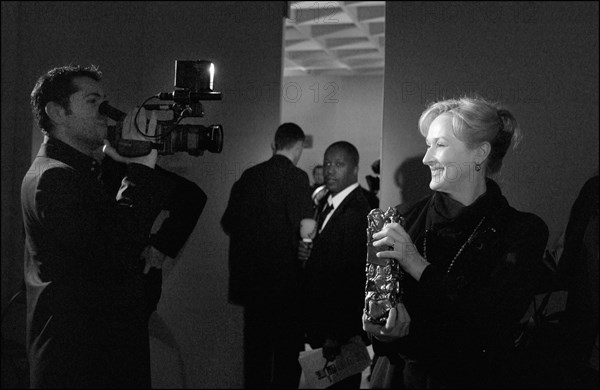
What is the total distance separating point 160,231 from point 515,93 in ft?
2.17

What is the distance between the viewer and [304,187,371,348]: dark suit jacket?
1.03 meters

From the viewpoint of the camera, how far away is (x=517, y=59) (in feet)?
3.39

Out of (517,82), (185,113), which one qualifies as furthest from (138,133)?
(517,82)

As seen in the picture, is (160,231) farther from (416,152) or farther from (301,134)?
(416,152)

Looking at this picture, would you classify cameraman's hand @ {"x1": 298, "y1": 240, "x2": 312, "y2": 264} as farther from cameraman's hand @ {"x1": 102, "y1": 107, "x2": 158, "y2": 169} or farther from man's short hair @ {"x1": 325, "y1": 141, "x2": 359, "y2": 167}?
cameraman's hand @ {"x1": 102, "y1": 107, "x2": 158, "y2": 169}

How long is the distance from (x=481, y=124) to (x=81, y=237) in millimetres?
598

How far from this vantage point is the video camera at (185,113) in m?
0.84

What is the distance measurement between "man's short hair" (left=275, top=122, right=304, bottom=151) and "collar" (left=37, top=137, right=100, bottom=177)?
33 centimetres

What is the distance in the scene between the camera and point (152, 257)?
89 cm

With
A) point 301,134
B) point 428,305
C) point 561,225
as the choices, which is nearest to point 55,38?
point 301,134

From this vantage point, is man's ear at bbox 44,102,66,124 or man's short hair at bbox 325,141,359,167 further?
man's short hair at bbox 325,141,359,167

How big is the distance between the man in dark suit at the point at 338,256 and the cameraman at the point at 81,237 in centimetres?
32

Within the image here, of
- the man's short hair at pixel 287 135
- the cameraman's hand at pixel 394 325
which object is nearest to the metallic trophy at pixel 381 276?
the cameraman's hand at pixel 394 325

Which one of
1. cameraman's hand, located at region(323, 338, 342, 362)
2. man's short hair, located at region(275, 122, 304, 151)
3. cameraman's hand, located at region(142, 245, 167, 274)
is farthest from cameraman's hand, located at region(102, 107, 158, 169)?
cameraman's hand, located at region(323, 338, 342, 362)
